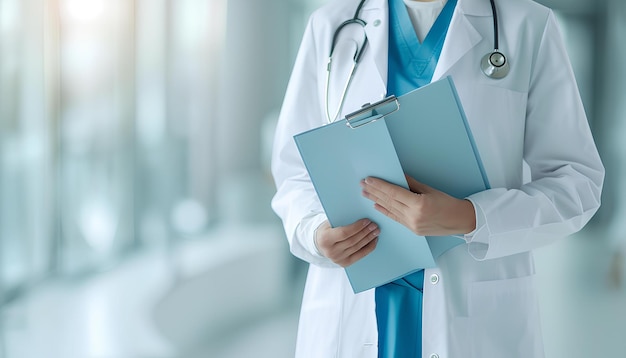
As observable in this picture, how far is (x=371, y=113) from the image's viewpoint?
985 millimetres

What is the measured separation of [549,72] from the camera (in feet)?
3.78

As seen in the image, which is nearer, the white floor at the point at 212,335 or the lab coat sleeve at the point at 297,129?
the lab coat sleeve at the point at 297,129

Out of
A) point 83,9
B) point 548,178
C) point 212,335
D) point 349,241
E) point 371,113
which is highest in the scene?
point 83,9

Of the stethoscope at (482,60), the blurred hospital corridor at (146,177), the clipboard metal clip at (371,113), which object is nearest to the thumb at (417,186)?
the clipboard metal clip at (371,113)

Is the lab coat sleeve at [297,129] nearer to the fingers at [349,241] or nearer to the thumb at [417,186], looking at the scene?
the fingers at [349,241]

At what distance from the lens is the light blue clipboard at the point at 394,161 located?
38.6 inches

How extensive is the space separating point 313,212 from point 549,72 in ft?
1.68

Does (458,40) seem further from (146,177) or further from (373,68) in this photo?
(146,177)

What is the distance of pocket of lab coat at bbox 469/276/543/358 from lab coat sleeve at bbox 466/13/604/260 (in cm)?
8

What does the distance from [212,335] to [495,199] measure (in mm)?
1102

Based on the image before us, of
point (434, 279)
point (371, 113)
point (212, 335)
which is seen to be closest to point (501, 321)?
point (434, 279)

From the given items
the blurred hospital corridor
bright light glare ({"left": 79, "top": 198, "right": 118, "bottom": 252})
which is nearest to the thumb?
the blurred hospital corridor

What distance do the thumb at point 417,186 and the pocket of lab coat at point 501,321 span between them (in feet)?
0.67

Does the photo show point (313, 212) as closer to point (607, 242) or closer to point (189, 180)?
point (189, 180)
